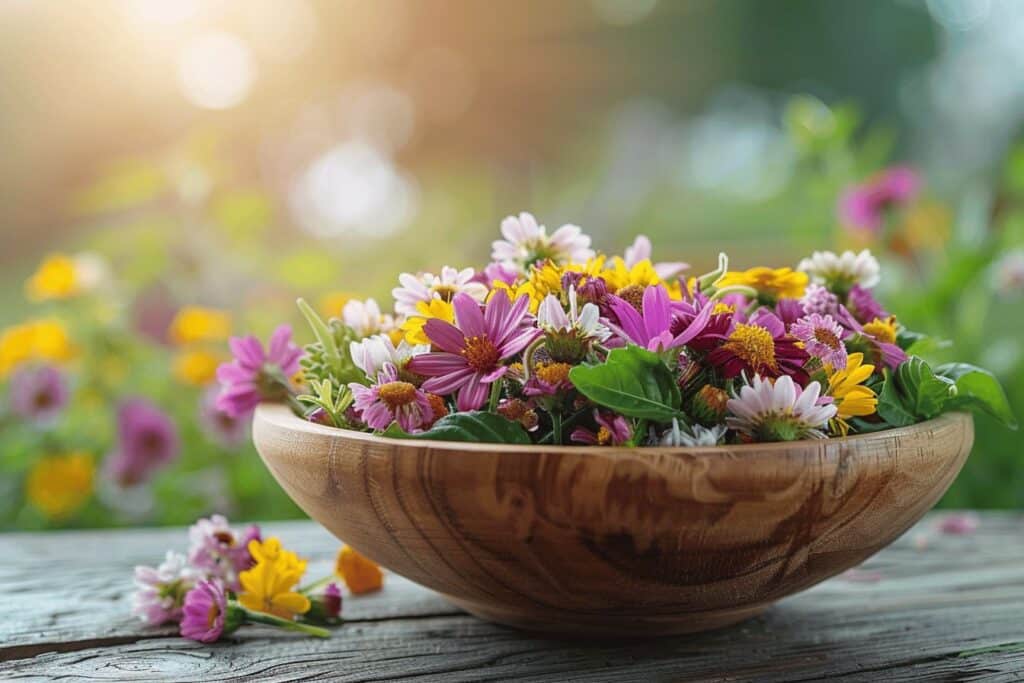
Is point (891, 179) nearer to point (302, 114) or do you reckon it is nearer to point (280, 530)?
point (280, 530)

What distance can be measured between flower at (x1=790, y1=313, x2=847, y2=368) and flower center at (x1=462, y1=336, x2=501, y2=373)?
0.16 meters

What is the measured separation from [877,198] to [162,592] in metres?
0.95

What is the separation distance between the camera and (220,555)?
24.1 inches

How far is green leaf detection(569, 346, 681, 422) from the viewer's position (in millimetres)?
441

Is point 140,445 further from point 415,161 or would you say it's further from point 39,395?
point 415,161

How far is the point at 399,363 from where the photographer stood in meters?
0.51

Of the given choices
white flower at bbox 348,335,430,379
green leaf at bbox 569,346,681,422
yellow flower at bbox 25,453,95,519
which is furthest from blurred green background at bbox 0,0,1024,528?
green leaf at bbox 569,346,681,422

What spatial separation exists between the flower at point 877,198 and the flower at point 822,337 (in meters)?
0.71

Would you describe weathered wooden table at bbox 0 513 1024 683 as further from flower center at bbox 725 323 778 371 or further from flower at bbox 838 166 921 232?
flower at bbox 838 166 921 232

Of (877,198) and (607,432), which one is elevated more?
(877,198)

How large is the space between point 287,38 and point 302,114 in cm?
23

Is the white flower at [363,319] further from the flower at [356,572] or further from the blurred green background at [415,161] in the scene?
the blurred green background at [415,161]

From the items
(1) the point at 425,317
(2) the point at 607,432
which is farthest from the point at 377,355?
(2) the point at 607,432

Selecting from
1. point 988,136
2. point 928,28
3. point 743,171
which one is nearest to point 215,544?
point 743,171
